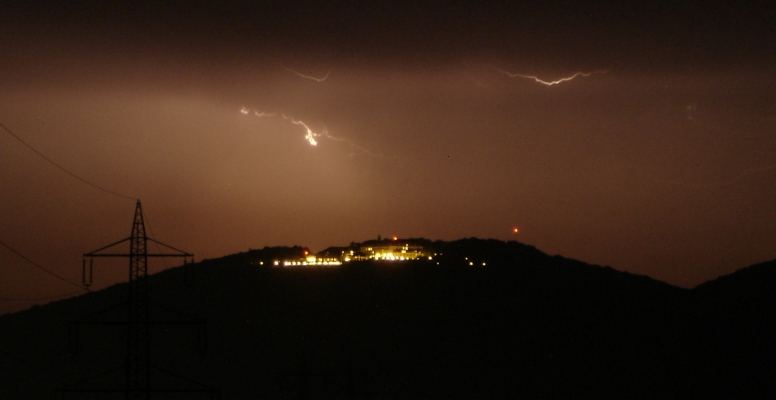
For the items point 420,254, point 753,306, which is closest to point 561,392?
point 753,306

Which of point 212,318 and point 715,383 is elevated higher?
point 212,318

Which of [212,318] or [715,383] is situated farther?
[212,318]

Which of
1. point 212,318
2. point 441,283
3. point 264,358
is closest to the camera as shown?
point 264,358

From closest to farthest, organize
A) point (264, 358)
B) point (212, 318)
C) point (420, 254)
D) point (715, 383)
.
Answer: point (715, 383) < point (264, 358) < point (212, 318) < point (420, 254)

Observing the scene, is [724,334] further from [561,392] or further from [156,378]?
[156,378]

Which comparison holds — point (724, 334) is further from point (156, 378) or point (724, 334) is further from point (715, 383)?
point (156, 378)

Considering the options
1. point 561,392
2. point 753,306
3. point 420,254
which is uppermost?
point 420,254
